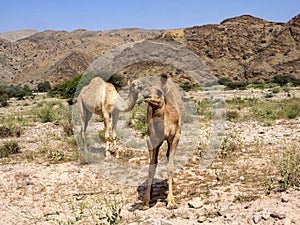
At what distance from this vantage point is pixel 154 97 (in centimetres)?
515

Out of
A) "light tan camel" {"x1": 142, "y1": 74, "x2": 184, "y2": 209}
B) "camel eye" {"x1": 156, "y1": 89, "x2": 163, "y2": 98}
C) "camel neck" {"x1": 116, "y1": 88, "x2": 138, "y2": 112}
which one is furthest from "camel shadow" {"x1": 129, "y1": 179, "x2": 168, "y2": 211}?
"camel neck" {"x1": 116, "y1": 88, "x2": 138, "y2": 112}

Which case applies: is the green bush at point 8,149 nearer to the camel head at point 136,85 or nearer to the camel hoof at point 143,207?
the camel head at point 136,85

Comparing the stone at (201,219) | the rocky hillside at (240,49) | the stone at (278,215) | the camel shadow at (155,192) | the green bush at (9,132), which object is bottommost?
the camel shadow at (155,192)

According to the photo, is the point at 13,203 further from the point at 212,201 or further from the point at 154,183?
the point at 212,201

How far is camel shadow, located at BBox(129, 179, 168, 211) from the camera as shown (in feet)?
18.8

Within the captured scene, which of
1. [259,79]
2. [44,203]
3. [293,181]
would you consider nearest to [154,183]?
[44,203]

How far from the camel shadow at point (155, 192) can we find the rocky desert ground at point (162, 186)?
0.06 feet

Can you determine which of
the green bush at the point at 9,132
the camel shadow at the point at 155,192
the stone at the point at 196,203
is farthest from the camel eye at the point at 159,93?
the green bush at the point at 9,132

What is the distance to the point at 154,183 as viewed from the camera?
669 centimetres

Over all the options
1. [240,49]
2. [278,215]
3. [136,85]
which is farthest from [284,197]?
[240,49]

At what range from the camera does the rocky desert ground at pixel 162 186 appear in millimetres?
4785

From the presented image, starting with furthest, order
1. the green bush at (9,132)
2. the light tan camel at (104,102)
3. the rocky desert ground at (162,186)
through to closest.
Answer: the green bush at (9,132) → the light tan camel at (104,102) → the rocky desert ground at (162,186)

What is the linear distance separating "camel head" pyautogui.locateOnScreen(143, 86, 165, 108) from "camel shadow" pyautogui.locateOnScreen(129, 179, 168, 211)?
1.63m

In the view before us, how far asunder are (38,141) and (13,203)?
16.2 ft
